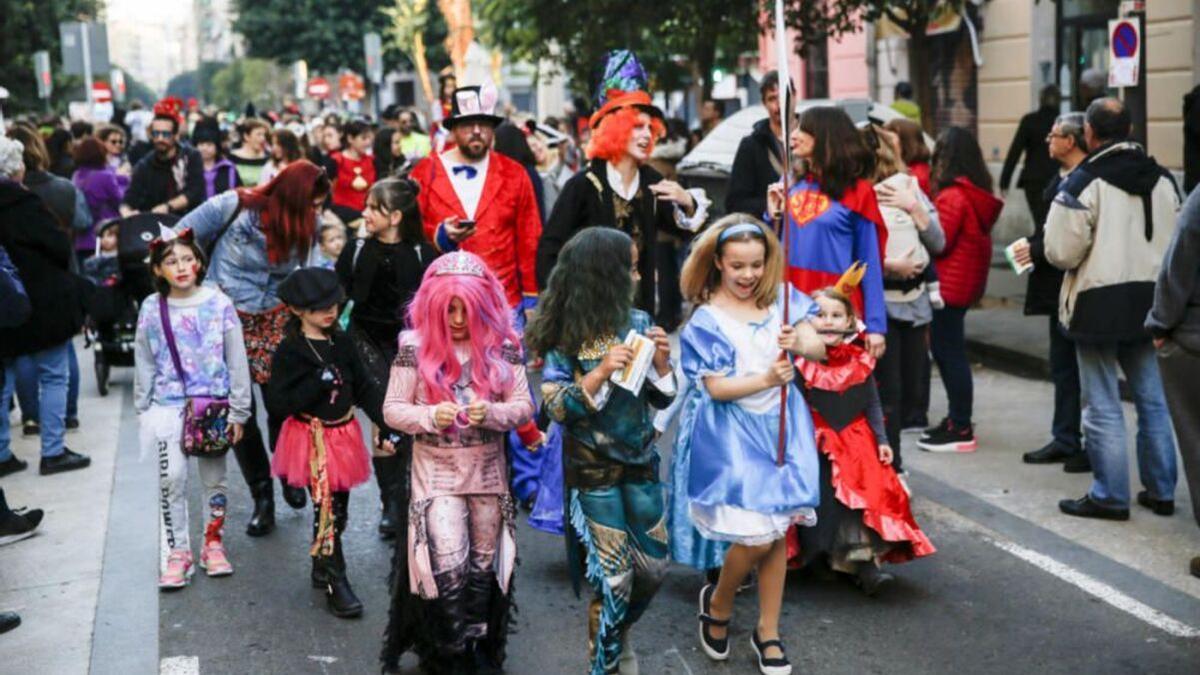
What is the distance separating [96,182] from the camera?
14.2 meters

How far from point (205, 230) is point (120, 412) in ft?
12.9

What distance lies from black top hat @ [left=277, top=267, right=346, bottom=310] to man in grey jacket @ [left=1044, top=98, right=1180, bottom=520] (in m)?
3.44

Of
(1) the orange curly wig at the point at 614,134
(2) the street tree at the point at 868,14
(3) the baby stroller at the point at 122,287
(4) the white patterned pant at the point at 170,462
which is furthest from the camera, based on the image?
(2) the street tree at the point at 868,14

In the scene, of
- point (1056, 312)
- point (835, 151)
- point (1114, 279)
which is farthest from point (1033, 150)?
point (835, 151)

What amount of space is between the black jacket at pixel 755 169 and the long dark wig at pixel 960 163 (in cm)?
120

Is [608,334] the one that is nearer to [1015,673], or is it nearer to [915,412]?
[1015,673]

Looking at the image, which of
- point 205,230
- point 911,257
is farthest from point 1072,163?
point 205,230

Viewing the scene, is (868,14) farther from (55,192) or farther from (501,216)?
(501,216)

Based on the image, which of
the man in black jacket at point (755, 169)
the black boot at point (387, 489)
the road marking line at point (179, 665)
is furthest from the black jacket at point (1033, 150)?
the road marking line at point (179, 665)

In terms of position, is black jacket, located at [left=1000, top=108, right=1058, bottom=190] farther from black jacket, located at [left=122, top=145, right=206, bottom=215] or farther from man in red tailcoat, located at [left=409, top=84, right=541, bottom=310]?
man in red tailcoat, located at [left=409, top=84, right=541, bottom=310]

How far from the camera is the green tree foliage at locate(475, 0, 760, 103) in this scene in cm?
1791

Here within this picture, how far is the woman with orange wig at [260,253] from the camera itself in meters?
7.71

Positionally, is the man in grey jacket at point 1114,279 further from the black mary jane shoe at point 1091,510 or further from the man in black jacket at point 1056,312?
the man in black jacket at point 1056,312

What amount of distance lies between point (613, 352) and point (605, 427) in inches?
14.0
